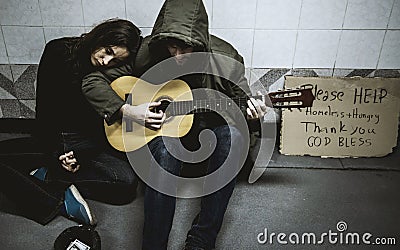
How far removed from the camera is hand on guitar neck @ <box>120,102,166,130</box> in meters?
1.59

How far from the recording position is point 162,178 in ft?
4.63

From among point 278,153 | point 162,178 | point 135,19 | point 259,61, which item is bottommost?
point 278,153

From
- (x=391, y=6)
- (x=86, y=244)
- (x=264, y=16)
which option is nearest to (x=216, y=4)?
(x=264, y=16)

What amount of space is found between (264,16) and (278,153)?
2.20 feet

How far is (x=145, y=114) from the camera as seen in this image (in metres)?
1.60

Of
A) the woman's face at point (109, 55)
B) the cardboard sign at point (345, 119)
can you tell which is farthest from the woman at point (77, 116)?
the cardboard sign at point (345, 119)

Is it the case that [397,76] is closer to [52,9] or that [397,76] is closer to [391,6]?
[391,6]

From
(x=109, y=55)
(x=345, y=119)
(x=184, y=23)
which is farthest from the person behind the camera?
(x=345, y=119)

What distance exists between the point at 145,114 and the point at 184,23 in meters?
0.38

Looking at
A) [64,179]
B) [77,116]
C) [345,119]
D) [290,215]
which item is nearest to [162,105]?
[77,116]

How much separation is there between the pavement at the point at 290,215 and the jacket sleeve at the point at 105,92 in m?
0.39

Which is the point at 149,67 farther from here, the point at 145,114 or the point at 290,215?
the point at 290,215
